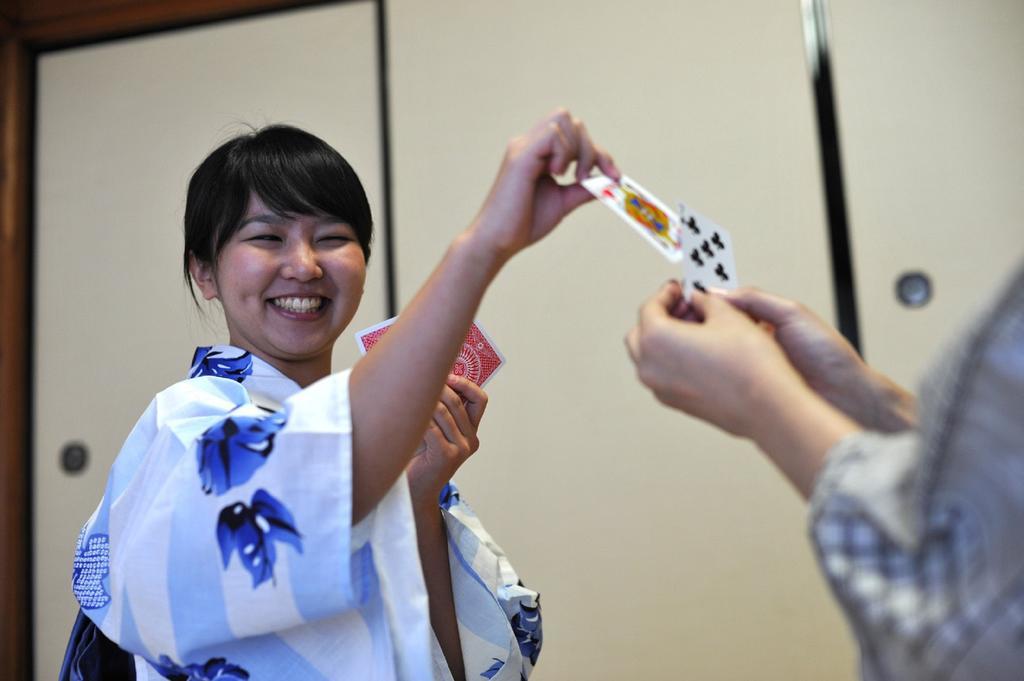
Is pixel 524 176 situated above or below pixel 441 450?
above

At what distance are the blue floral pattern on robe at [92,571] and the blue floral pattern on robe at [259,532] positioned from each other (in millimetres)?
272

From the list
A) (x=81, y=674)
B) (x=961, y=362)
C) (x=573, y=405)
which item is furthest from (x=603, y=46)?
(x=961, y=362)

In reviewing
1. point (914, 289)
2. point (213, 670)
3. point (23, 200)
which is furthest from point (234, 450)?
point (23, 200)

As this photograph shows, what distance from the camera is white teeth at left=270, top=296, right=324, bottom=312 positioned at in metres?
1.30

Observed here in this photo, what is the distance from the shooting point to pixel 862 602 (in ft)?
1.74

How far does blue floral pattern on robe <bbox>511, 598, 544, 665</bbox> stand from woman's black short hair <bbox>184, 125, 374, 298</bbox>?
24.3 inches

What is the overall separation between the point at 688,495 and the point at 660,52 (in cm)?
122

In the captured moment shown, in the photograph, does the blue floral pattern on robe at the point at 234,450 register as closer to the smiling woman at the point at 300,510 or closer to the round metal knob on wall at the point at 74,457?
the smiling woman at the point at 300,510

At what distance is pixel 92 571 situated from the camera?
1111 millimetres

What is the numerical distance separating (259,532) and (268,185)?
57 cm

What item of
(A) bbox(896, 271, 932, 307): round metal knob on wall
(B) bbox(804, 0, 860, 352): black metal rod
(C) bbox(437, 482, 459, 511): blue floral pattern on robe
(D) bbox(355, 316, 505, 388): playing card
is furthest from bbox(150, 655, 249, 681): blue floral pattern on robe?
(A) bbox(896, 271, 932, 307): round metal knob on wall

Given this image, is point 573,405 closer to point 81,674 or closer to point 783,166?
point 783,166

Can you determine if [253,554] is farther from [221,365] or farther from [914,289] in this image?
[914,289]

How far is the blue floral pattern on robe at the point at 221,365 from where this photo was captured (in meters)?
1.23
